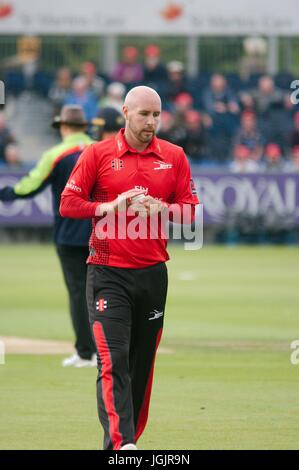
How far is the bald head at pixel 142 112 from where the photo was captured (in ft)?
25.4

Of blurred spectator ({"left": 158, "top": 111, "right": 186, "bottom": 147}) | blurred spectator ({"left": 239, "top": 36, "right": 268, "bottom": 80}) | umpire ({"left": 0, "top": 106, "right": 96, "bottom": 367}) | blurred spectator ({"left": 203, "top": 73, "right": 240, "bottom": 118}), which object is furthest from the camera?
blurred spectator ({"left": 239, "top": 36, "right": 268, "bottom": 80})

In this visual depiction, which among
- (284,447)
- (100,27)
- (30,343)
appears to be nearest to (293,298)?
(30,343)

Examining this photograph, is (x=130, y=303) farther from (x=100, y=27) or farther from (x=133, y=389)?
(x=100, y=27)

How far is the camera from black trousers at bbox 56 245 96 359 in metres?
12.2

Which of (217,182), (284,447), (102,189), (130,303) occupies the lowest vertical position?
(217,182)

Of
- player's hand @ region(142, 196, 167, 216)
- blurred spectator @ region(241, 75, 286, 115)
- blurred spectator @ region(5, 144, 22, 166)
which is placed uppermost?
player's hand @ region(142, 196, 167, 216)

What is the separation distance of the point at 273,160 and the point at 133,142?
70.8 ft

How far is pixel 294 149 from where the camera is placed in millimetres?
30469

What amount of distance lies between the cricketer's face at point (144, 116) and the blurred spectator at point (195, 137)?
2134 centimetres

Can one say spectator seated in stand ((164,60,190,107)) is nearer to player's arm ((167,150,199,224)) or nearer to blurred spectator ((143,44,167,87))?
blurred spectator ((143,44,167,87))

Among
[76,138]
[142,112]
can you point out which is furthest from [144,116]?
[76,138]

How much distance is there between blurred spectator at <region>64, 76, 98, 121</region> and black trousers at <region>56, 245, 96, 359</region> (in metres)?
16.6

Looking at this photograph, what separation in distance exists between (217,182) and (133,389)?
2097 cm

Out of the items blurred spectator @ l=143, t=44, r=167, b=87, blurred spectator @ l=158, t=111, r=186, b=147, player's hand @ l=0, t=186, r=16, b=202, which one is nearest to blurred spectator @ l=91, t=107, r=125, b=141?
player's hand @ l=0, t=186, r=16, b=202
